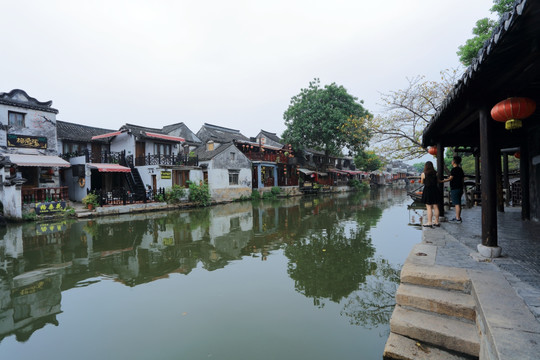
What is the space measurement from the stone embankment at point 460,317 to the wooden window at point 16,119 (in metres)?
18.6

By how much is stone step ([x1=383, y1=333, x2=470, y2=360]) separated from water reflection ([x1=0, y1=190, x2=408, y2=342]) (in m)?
0.84

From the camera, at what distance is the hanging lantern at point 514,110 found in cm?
328

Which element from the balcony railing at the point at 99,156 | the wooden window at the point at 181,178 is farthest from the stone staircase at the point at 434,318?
the balcony railing at the point at 99,156

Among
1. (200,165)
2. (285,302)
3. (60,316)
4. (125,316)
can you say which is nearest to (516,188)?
(285,302)

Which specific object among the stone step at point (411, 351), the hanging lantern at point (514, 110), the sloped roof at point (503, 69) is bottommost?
the stone step at point (411, 351)

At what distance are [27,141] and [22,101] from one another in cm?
205

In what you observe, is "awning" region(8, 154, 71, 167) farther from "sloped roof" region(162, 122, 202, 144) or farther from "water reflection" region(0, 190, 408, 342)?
"sloped roof" region(162, 122, 202, 144)

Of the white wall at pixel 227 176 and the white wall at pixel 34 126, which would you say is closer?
the white wall at pixel 34 126

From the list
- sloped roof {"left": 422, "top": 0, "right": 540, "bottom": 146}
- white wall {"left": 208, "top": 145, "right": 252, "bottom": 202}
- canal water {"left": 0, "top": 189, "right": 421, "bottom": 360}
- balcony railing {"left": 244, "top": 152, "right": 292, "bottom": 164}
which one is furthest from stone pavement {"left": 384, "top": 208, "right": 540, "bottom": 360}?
balcony railing {"left": 244, "top": 152, "right": 292, "bottom": 164}

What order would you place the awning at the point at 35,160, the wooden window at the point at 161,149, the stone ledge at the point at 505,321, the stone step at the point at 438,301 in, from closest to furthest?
the stone ledge at the point at 505,321 → the stone step at the point at 438,301 → the awning at the point at 35,160 → the wooden window at the point at 161,149

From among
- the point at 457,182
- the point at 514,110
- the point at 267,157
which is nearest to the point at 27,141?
the point at 267,157

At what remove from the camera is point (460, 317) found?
2730 millimetres

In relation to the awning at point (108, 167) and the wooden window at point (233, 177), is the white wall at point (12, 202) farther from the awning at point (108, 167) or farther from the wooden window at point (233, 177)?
the wooden window at point (233, 177)

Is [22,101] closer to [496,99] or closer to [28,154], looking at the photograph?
[28,154]
